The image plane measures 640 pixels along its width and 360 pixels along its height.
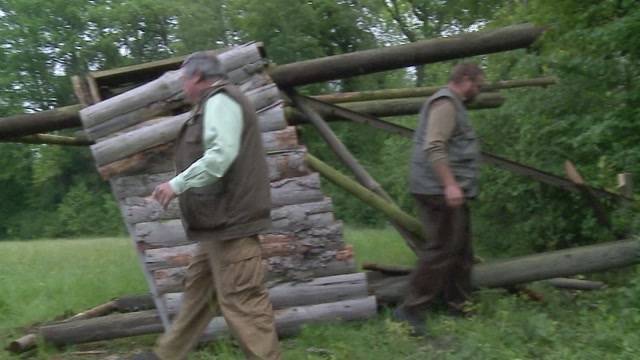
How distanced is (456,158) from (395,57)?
1614mm

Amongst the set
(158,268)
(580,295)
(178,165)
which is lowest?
(580,295)

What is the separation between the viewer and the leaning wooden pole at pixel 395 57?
7.27m

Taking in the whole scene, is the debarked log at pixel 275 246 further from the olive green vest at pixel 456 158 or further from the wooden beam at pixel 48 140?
the wooden beam at pixel 48 140

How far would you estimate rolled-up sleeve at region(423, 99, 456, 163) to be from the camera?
5.75 meters

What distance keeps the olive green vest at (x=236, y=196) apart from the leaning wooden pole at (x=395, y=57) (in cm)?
248

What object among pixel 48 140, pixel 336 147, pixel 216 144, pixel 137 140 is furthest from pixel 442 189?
pixel 48 140

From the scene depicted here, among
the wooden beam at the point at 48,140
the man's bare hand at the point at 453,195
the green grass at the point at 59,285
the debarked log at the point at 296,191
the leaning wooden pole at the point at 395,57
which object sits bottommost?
the green grass at the point at 59,285

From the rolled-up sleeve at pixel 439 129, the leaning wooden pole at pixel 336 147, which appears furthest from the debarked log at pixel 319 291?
the rolled-up sleeve at pixel 439 129

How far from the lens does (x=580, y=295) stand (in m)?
6.87

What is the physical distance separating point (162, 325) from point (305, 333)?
40.3 inches

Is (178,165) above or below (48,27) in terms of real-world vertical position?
below

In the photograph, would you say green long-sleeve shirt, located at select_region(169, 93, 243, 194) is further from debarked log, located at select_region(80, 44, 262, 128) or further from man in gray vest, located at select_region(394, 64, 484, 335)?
man in gray vest, located at select_region(394, 64, 484, 335)

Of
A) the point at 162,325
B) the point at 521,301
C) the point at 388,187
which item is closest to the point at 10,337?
the point at 162,325

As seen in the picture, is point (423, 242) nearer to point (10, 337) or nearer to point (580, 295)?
point (580, 295)
